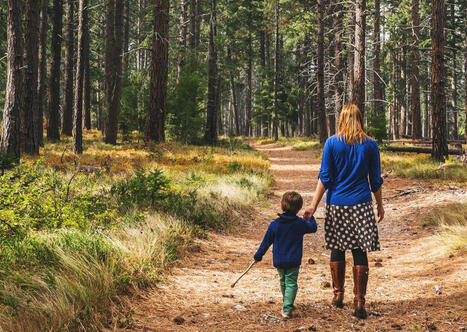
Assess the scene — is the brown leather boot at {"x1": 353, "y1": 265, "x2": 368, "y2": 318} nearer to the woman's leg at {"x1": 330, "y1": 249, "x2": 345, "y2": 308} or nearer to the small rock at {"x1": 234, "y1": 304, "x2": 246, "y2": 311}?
the woman's leg at {"x1": 330, "y1": 249, "x2": 345, "y2": 308}

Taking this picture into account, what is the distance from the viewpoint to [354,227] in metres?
3.79

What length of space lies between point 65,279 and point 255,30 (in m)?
40.7

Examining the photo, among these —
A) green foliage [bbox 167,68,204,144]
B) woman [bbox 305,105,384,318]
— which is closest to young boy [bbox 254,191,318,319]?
woman [bbox 305,105,384,318]

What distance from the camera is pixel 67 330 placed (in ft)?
9.76

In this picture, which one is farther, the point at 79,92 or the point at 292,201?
the point at 79,92

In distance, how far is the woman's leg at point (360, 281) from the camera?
3730mm

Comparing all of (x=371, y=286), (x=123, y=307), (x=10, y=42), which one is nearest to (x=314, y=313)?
(x=371, y=286)

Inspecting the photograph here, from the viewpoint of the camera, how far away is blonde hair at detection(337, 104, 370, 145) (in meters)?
3.89

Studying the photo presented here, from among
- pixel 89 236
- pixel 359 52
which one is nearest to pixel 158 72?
pixel 359 52

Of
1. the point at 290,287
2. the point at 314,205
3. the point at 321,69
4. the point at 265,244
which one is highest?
the point at 321,69

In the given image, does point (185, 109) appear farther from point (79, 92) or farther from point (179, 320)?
point (179, 320)

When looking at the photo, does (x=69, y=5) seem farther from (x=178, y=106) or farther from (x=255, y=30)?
(x=255, y=30)

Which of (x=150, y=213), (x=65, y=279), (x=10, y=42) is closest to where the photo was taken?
(x=65, y=279)

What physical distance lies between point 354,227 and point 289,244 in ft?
2.10
